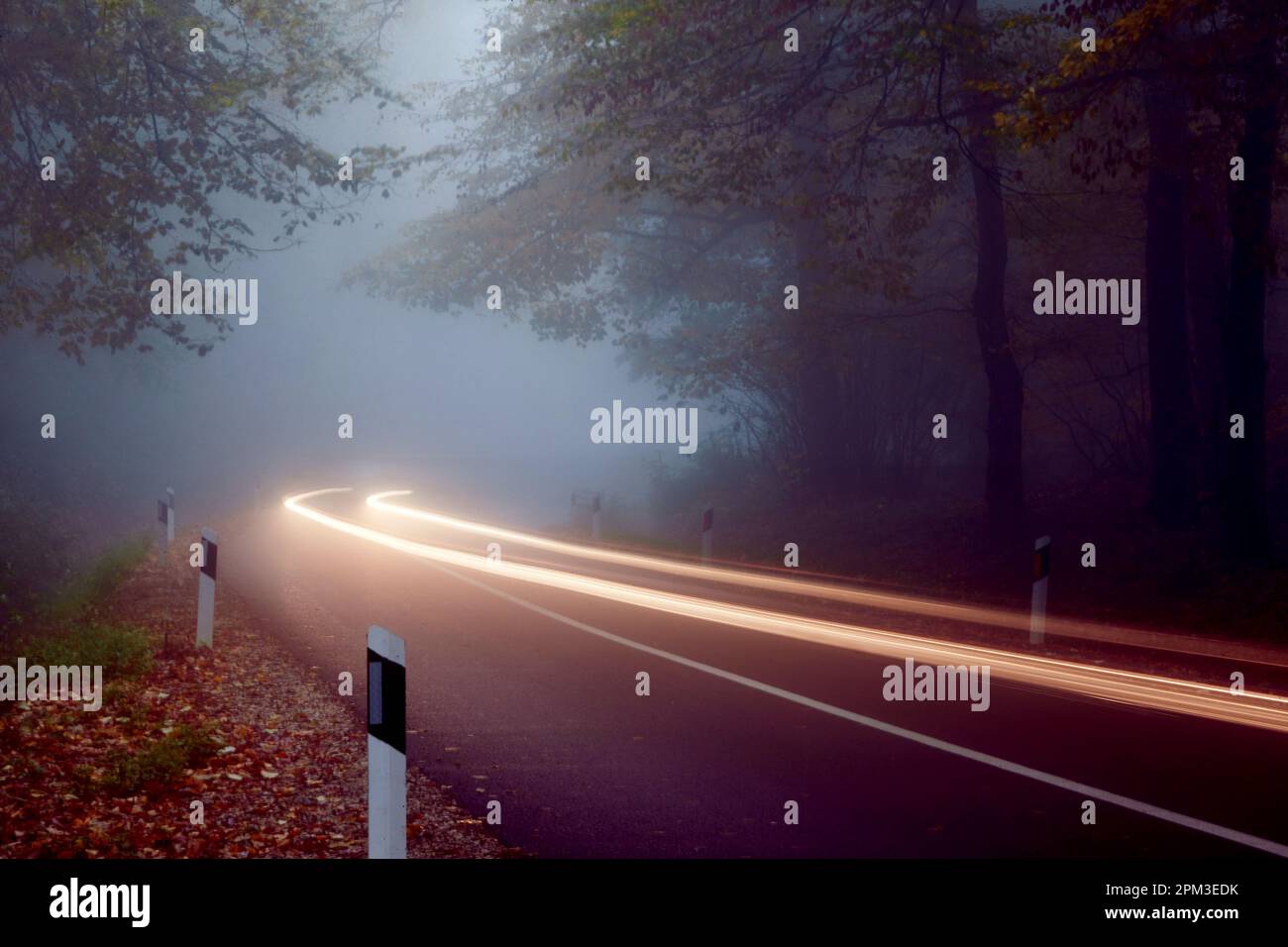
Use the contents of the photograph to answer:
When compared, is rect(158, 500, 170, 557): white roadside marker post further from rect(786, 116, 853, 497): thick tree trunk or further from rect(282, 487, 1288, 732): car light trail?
rect(786, 116, 853, 497): thick tree trunk

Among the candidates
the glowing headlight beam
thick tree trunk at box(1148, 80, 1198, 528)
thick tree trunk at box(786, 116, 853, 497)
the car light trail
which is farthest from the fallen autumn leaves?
thick tree trunk at box(786, 116, 853, 497)

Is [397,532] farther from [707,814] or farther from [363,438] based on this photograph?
[363,438]

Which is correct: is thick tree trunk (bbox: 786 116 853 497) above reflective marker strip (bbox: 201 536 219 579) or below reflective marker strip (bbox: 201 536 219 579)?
above

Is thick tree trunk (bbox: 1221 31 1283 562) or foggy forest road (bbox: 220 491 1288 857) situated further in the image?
thick tree trunk (bbox: 1221 31 1283 562)

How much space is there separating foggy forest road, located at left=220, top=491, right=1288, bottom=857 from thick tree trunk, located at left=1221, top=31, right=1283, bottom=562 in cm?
688

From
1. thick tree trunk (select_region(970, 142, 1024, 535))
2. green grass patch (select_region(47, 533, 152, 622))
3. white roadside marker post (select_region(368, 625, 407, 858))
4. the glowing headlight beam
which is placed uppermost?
thick tree trunk (select_region(970, 142, 1024, 535))

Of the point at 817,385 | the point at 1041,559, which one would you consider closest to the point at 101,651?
the point at 1041,559

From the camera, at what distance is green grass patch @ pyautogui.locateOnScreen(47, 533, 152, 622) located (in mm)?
14269

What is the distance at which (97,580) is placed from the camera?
16.5 metres

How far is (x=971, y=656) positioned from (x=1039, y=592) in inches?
84.6

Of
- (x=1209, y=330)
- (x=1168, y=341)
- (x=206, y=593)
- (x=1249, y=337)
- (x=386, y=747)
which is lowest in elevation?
(x=206, y=593)

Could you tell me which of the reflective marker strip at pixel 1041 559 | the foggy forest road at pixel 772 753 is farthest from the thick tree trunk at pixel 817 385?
the foggy forest road at pixel 772 753

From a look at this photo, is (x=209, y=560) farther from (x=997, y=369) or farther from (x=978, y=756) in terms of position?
(x=997, y=369)

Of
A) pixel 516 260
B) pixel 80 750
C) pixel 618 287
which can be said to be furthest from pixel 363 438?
pixel 80 750
